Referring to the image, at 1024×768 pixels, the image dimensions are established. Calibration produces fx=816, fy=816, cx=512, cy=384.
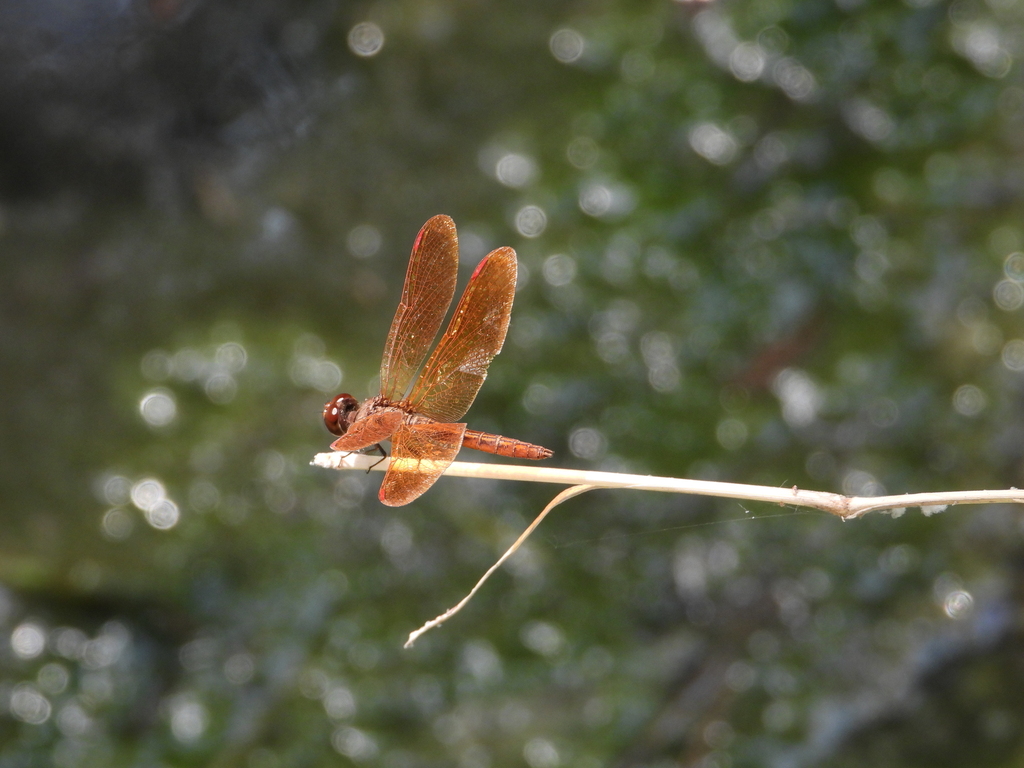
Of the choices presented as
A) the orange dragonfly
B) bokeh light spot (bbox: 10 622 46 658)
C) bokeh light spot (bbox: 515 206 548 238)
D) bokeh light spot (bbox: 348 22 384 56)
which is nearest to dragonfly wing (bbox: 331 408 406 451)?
the orange dragonfly

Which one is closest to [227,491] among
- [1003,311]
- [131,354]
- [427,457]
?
[131,354]

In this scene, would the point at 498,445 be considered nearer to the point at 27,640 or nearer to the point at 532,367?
the point at 532,367

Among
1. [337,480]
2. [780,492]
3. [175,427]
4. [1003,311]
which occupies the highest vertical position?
[780,492]

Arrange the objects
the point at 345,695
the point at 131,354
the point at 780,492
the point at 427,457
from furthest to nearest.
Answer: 1. the point at 131,354
2. the point at 345,695
3. the point at 427,457
4. the point at 780,492

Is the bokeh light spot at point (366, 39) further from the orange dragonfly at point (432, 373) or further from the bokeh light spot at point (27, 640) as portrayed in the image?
the bokeh light spot at point (27, 640)

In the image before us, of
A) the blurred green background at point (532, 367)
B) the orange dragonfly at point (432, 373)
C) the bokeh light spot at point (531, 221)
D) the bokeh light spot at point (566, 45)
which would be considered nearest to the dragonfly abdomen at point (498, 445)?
the orange dragonfly at point (432, 373)

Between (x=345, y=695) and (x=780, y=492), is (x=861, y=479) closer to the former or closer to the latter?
(x=780, y=492)
